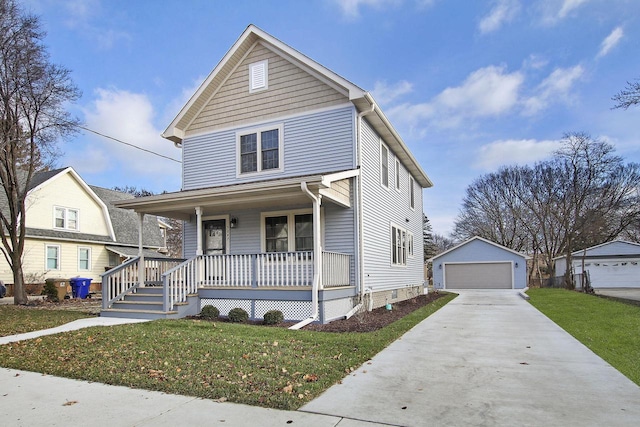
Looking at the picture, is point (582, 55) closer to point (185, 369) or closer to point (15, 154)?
point (185, 369)

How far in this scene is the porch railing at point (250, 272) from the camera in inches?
420

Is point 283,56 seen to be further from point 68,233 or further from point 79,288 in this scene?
point 68,233

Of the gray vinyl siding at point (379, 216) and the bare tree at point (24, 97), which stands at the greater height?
the bare tree at point (24, 97)

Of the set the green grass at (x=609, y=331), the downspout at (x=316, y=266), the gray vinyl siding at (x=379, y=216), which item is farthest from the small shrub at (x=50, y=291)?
the green grass at (x=609, y=331)

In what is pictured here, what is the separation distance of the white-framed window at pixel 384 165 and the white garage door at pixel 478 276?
64.8 feet

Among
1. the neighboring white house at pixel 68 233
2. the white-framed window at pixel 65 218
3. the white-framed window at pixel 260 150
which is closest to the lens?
the white-framed window at pixel 260 150

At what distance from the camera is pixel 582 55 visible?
1683 cm

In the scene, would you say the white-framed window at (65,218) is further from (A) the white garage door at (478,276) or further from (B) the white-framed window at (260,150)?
(A) the white garage door at (478,276)

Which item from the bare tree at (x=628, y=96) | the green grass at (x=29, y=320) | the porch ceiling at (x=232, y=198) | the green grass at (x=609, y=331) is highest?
the bare tree at (x=628, y=96)

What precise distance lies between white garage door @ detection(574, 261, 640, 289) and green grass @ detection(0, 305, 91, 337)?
34.8 meters

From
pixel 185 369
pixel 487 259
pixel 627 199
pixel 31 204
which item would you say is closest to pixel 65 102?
pixel 31 204

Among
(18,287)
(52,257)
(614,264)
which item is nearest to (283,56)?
(18,287)

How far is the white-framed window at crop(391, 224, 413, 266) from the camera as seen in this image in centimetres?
1560

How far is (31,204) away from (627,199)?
134 feet
